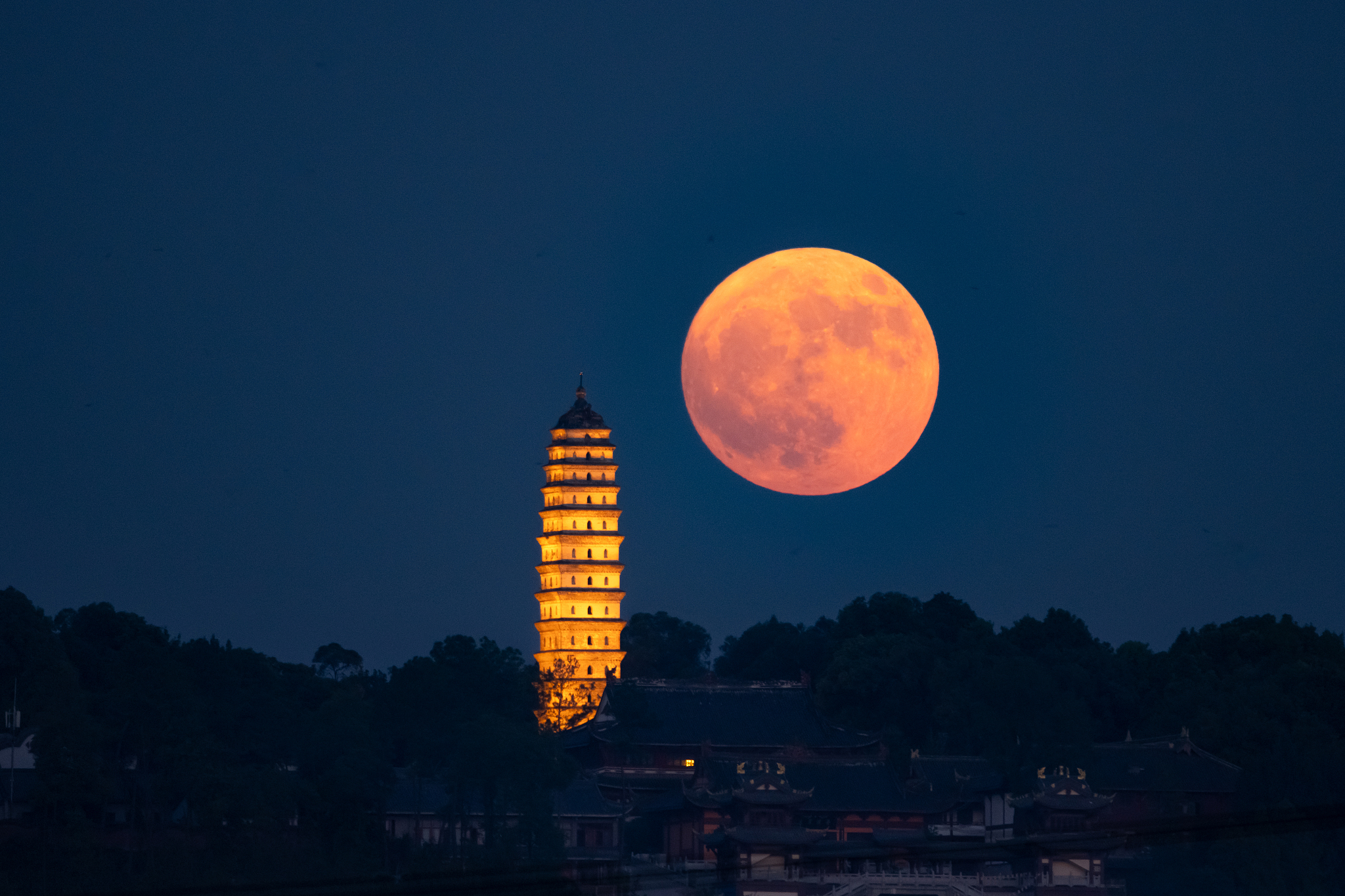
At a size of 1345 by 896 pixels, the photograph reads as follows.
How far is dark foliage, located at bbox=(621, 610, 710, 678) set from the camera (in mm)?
119375

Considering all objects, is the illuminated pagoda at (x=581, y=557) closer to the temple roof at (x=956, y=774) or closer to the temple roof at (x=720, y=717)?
the temple roof at (x=720, y=717)

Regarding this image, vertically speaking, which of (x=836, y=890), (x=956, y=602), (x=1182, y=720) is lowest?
(x=836, y=890)

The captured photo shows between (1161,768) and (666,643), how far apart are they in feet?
177

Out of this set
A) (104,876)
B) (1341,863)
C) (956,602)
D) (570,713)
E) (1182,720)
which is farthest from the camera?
(956,602)

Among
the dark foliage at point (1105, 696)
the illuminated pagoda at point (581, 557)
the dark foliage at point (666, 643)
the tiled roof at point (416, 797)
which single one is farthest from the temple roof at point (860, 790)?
the dark foliage at point (666, 643)

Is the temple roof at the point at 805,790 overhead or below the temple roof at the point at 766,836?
overhead

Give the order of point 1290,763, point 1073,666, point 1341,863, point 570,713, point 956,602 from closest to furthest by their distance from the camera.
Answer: point 1341,863
point 1290,763
point 1073,666
point 570,713
point 956,602

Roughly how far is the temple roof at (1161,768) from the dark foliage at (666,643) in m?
45.1

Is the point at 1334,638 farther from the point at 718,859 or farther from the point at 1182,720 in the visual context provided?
the point at 718,859

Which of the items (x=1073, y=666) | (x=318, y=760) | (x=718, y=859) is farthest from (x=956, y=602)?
(x=318, y=760)

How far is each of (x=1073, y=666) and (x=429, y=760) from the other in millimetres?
25572

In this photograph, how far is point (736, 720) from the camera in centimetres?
8519

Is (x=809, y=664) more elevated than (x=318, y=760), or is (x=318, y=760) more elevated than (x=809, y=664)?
(x=809, y=664)

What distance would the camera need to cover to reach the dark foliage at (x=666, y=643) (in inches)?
4700
